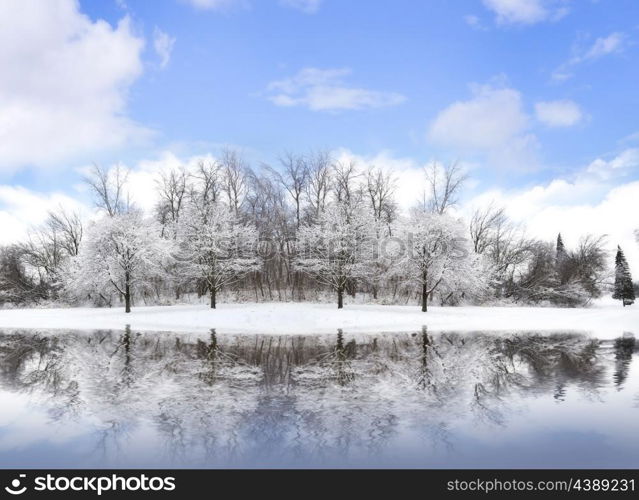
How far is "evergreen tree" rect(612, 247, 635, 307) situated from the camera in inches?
2295

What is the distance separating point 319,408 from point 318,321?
63.5 ft

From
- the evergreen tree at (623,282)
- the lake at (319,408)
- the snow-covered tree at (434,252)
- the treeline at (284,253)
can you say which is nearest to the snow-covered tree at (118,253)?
the treeline at (284,253)

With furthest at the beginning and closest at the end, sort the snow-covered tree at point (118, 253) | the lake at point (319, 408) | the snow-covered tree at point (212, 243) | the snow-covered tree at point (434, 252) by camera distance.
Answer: the snow-covered tree at point (212, 243) → the snow-covered tree at point (434, 252) → the snow-covered tree at point (118, 253) → the lake at point (319, 408)

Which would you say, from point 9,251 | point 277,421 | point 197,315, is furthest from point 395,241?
point 9,251

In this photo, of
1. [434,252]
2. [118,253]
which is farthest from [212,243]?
[434,252]

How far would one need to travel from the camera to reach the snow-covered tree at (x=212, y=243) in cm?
3628

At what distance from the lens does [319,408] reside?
29.8ft

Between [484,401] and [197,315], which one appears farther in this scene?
[197,315]

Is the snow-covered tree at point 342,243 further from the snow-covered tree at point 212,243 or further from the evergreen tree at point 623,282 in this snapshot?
the evergreen tree at point 623,282

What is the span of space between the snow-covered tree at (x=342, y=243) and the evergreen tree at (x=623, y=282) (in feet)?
131

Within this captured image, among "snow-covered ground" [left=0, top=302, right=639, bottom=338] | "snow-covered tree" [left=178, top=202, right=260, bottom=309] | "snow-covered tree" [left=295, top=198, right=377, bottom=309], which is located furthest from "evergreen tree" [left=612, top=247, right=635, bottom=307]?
"snow-covered tree" [left=178, top=202, right=260, bottom=309]

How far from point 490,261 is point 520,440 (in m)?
42.8
